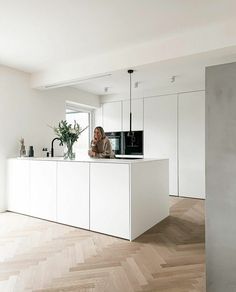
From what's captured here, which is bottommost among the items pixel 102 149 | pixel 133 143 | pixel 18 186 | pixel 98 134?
pixel 18 186

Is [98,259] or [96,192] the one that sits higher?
[96,192]

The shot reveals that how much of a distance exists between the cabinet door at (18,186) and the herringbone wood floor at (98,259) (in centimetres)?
59

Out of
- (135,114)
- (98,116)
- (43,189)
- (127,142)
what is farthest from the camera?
(98,116)

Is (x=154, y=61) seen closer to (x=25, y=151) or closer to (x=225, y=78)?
(x=225, y=78)

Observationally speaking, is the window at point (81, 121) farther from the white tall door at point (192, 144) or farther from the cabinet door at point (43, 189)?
the white tall door at point (192, 144)

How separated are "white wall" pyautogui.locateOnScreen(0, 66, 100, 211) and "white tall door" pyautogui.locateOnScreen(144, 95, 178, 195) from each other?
210cm

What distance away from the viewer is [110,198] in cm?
308

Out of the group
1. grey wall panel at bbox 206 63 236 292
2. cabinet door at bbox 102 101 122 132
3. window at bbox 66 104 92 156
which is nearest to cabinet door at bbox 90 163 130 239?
grey wall panel at bbox 206 63 236 292

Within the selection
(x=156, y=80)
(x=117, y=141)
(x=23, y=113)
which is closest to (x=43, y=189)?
(x=23, y=113)

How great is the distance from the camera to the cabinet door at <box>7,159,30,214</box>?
4063 millimetres

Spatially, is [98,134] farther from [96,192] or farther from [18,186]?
[18,186]

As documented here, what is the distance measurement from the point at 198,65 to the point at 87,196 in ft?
9.49

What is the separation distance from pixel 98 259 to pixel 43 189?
1.77m

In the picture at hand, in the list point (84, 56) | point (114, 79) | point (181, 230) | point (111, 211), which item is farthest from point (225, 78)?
point (114, 79)
